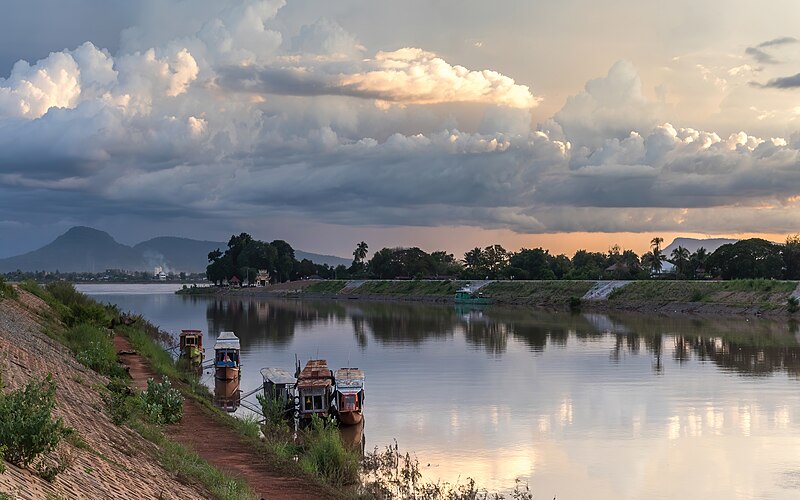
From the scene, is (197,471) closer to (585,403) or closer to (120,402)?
(120,402)

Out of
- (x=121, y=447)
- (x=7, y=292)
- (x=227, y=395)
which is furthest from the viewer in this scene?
(x=7, y=292)

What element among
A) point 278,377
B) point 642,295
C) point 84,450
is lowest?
point 278,377

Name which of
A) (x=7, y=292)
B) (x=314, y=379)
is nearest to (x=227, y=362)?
(x=314, y=379)

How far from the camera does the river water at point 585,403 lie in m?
25.7

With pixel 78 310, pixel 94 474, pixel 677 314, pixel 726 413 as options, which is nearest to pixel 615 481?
pixel 726 413

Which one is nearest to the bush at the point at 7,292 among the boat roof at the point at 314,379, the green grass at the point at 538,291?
the boat roof at the point at 314,379

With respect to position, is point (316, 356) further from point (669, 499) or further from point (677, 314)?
point (677, 314)

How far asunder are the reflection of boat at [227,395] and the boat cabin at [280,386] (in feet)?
10.8

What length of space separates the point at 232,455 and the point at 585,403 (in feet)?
64.2

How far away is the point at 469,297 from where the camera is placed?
497 feet

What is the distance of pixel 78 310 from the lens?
58594 millimetres

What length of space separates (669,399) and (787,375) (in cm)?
1241

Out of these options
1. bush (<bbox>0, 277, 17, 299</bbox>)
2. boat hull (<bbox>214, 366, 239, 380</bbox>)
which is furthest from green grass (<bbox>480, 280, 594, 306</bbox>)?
bush (<bbox>0, 277, 17, 299</bbox>)

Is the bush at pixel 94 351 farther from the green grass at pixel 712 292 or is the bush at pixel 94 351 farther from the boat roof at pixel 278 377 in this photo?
the green grass at pixel 712 292
